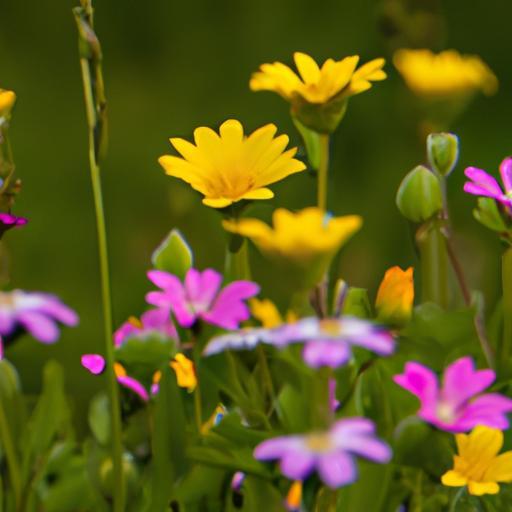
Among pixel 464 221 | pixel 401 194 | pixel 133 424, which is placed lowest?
pixel 464 221

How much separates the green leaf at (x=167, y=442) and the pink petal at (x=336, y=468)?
0.53ft

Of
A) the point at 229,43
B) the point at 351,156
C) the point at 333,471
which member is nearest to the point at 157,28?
the point at 229,43

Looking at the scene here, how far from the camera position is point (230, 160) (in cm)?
59

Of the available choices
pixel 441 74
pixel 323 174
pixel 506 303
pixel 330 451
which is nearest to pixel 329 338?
pixel 330 451

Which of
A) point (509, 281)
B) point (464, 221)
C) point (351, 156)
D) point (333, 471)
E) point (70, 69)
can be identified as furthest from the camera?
point (70, 69)

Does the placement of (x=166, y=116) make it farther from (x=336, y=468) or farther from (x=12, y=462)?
(x=336, y=468)

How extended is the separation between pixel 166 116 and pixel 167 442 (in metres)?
1.04

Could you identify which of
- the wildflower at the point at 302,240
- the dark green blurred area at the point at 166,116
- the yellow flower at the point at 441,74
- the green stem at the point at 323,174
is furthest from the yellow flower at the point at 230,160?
the dark green blurred area at the point at 166,116

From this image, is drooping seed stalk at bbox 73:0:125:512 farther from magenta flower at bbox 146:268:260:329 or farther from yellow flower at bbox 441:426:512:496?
yellow flower at bbox 441:426:512:496

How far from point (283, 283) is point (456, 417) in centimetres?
11

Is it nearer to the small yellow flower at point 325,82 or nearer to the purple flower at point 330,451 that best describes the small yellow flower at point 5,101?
the small yellow flower at point 325,82

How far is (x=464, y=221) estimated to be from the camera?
1374 mm

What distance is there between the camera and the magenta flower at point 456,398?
1.64 ft

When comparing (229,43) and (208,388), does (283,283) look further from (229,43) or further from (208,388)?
(229,43)
